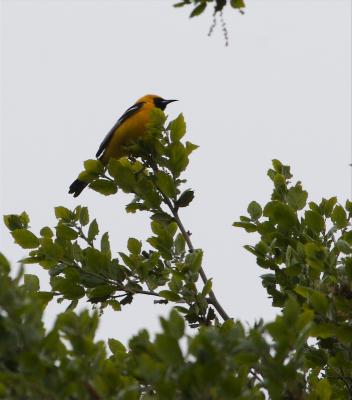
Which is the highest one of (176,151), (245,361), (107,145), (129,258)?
(107,145)

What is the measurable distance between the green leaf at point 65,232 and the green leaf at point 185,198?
2.06 ft

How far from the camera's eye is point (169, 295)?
3803 mm

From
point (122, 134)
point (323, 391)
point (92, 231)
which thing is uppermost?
point (122, 134)

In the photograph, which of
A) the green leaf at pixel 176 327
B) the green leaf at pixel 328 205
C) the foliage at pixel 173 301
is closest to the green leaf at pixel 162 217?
the foliage at pixel 173 301

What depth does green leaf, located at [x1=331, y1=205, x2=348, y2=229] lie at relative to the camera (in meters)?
3.95

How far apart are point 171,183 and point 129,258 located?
0.53 m

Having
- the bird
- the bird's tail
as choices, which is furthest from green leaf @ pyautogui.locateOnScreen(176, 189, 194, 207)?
the bird's tail

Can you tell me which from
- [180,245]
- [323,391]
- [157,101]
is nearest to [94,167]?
[180,245]

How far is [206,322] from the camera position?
3795 millimetres

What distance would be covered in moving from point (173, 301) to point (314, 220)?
2.75 ft

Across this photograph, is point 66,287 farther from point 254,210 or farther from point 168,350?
point 168,350

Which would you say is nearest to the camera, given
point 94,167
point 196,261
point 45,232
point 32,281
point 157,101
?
point 196,261

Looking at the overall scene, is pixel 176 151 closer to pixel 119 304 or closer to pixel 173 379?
pixel 119 304

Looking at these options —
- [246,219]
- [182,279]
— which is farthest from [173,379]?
[246,219]
